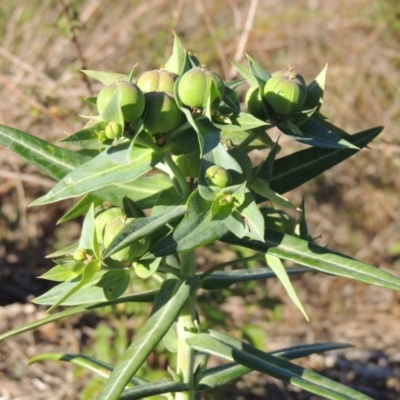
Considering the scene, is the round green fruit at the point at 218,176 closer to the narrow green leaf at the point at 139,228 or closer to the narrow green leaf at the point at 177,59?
the narrow green leaf at the point at 139,228

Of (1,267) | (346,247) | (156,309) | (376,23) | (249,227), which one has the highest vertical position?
(249,227)

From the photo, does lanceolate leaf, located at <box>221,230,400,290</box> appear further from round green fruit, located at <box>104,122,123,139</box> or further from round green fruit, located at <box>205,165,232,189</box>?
round green fruit, located at <box>104,122,123,139</box>

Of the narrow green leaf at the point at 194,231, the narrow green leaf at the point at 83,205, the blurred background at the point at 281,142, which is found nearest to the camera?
the narrow green leaf at the point at 194,231

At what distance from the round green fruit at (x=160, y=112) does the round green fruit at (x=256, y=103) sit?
0.22m

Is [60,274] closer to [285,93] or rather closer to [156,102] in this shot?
[156,102]

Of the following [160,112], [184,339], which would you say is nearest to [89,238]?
[160,112]

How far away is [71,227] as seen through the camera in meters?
4.61

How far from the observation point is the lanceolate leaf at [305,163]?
1.49m

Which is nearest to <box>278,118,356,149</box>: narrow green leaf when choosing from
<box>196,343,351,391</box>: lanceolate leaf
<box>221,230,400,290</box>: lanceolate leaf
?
<box>221,230,400,290</box>: lanceolate leaf

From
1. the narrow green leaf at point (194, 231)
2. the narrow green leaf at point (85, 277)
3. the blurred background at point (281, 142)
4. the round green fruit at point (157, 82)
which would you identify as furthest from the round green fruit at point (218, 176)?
the blurred background at point (281, 142)

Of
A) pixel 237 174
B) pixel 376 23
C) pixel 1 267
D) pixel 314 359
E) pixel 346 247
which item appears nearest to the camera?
pixel 237 174

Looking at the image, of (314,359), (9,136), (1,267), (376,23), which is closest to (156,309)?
(9,136)

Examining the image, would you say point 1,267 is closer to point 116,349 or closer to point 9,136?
point 116,349

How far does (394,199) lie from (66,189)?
4.10 meters
